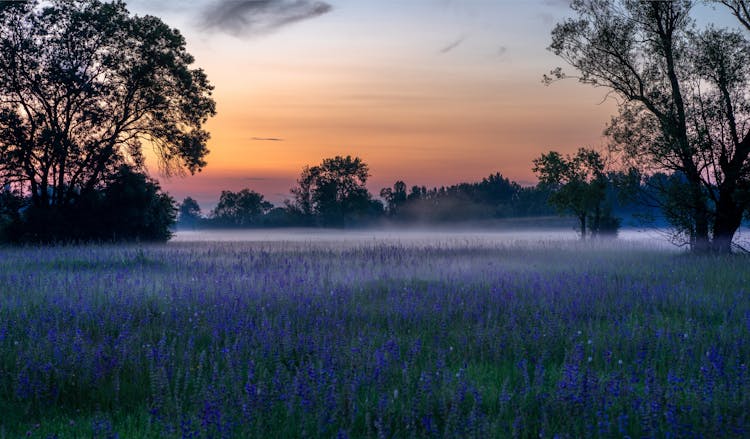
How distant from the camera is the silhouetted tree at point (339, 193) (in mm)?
91438

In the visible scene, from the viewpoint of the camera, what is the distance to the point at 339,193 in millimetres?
93938

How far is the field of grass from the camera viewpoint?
13.5 ft

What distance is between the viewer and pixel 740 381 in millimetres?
4992

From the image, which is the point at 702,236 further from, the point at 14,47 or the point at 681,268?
the point at 14,47

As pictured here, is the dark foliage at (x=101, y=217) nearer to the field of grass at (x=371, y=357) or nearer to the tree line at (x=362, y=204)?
the field of grass at (x=371, y=357)

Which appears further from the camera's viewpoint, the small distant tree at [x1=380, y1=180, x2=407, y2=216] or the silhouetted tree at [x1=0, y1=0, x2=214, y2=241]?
the small distant tree at [x1=380, y1=180, x2=407, y2=216]

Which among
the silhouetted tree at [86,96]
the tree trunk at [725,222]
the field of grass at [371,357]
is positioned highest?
the silhouetted tree at [86,96]

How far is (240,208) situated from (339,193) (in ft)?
95.9

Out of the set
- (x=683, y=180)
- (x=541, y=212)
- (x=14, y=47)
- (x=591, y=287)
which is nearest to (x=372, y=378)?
(x=591, y=287)

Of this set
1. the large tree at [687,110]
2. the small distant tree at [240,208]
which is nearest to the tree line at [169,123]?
the large tree at [687,110]

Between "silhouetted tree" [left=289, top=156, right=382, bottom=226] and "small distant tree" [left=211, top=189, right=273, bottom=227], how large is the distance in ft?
61.2

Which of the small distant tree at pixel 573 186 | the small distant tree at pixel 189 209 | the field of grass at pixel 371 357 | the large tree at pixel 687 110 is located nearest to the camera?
the field of grass at pixel 371 357

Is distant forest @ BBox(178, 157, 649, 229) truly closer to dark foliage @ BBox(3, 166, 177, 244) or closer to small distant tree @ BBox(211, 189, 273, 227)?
small distant tree @ BBox(211, 189, 273, 227)

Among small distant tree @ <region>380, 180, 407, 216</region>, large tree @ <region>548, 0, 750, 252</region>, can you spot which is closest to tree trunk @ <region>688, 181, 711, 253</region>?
large tree @ <region>548, 0, 750, 252</region>
